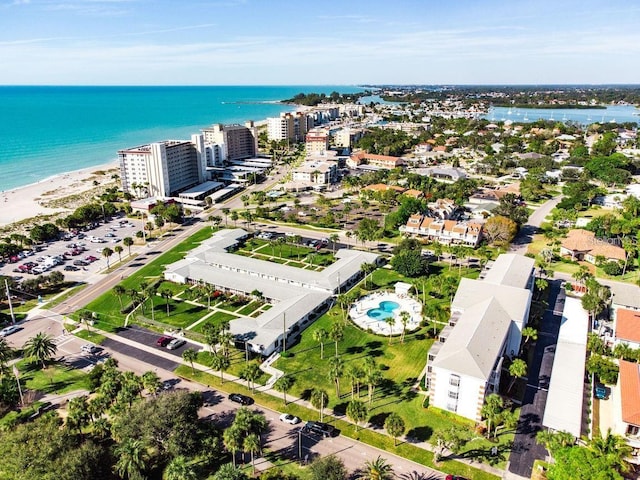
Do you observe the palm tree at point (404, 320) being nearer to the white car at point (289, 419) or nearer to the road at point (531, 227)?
the white car at point (289, 419)

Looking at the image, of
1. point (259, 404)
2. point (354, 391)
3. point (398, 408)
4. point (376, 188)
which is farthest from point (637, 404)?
point (376, 188)

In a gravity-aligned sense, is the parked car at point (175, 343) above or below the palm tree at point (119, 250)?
below

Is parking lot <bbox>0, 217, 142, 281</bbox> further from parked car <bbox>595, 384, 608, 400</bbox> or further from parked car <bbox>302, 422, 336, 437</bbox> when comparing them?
parked car <bbox>595, 384, 608, 400</bbox>

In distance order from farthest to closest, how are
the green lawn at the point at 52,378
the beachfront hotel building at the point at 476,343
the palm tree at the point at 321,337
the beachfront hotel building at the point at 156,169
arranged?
1. the beachfront hotel building at the point at 156,169
2. the palm tree at the point at 321,337
3. the green lawn at the point at 52,378
4. the beachfront hotel building at the point at 476,343

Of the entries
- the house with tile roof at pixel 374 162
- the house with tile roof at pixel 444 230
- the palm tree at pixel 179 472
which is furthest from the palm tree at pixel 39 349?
the house with tile roof at pixel 374 162

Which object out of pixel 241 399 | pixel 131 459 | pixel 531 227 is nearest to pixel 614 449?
pixel 241 399

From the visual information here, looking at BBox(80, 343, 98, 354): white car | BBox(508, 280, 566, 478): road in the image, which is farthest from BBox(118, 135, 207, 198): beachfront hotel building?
BBox(508, 280, 566, 478): road

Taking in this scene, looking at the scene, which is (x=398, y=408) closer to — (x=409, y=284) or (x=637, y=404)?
(x=637, y=404)
